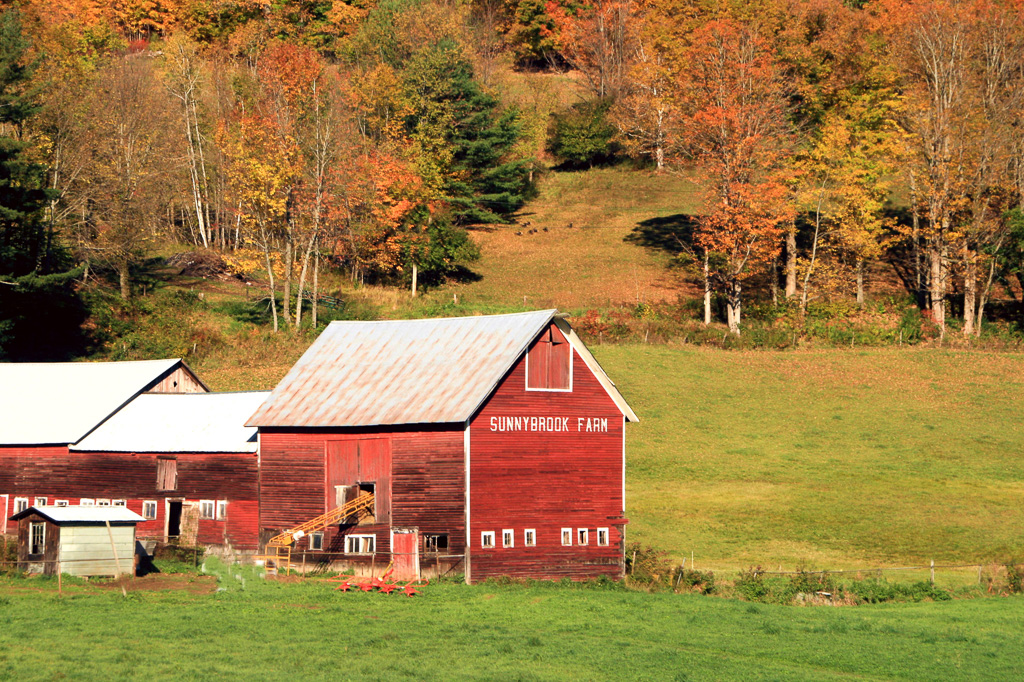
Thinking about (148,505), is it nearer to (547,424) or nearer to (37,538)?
(37,538)

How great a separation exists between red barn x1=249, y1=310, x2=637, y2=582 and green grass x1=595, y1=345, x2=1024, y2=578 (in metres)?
5.32

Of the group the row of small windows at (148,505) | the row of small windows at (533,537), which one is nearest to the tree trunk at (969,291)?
the row of small windows at (533,537)

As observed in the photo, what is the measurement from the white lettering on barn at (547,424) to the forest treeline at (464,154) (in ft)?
110

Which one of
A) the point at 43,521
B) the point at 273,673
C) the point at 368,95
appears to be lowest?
the point at 273,673

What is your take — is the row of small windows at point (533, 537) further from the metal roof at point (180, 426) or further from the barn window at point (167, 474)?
the barn window at point (167, 474)

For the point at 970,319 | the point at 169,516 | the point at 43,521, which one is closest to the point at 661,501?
the point at 169,516

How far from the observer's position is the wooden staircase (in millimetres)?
36125

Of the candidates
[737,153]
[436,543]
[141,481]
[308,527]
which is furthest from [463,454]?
[737,153]

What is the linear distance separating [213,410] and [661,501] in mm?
17737

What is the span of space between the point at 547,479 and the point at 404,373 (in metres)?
6.00

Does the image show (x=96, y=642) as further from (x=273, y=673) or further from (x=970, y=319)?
(x=970, y=319)

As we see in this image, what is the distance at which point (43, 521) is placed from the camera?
34094 mm

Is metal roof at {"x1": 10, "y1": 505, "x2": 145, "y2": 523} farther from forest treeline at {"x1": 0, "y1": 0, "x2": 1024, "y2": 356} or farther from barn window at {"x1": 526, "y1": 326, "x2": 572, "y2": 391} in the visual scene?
forest treeline at {"x1": 0, "y1": 0, "x2": 1024, "y2": 356}

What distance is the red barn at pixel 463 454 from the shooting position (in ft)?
115
